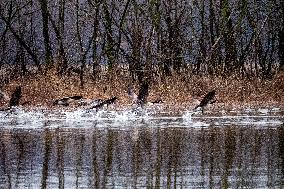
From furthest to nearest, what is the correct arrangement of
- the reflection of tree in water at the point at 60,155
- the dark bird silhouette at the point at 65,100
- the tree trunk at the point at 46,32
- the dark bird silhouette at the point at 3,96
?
the tree trunk at the point at 46,32 → the dark bird silhouette at the point at 3,96 → the dark bird silhouette at the point at 65,100 → the reflection of tree in water at the point at 60,155

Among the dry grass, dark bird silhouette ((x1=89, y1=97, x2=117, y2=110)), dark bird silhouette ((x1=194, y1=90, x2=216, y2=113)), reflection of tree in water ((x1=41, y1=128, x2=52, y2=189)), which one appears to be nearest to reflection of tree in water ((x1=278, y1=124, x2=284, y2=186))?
reflection of tree in water ((x1=41, y1=128, x2=52, y2=189))

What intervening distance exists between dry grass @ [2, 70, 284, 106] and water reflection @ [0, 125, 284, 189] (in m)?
8.01

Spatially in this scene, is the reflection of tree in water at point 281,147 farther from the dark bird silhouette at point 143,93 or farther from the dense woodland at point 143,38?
the dense woodland at point 143,38

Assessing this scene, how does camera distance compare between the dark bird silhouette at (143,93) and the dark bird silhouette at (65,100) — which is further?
the dark bird silhouette at (143,93)

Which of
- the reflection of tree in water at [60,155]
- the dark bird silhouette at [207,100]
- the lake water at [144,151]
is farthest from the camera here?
the dark bird silhouette at [207,100]

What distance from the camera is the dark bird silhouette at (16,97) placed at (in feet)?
82.2

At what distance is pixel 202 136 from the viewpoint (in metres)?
15.2

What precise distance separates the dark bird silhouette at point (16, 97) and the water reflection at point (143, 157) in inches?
303

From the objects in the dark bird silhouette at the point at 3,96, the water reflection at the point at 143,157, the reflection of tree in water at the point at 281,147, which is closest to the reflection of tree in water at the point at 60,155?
the water reflection at the point at 143,157

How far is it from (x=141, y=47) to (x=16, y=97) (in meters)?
5.49

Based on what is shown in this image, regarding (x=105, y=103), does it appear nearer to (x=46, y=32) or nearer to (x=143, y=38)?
(x=143, y=38)

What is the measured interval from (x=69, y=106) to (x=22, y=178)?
45.6ft

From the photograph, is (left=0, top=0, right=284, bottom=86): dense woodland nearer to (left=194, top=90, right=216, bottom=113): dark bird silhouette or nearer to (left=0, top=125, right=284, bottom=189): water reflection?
(left=194, top=90, right=216, bottom=113): dark bird silhouette

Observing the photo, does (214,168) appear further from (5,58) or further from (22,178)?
(5,58)
